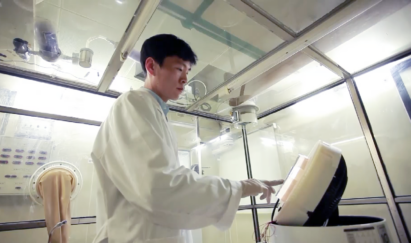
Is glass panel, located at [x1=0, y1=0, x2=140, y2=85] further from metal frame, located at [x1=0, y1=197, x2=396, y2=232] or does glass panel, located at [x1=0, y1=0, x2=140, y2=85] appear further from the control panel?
metal frame, located at [x1=0, y1=197, x2=396, y2=232]

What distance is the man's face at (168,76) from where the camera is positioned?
77cm

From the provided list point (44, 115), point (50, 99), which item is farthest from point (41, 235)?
point (50, 99)

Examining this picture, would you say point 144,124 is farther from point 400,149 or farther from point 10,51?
point 400,149

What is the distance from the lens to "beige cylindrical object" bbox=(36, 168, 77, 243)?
921mm

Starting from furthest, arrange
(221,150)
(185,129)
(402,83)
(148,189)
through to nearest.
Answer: (221,150) → (185,129) → (402,83) → (148,189)

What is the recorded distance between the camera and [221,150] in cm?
198

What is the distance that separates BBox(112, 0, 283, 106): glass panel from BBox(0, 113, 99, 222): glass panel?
1.59 feet

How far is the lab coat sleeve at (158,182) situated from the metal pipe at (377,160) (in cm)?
96

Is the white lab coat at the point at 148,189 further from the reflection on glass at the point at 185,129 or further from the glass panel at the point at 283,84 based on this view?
the reflection on glass at the point at 185,129

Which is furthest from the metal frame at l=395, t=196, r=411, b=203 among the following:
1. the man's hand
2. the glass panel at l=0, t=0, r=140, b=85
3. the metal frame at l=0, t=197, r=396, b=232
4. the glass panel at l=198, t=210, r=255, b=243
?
the glass panel at l=0, t=0, r=140, b=85

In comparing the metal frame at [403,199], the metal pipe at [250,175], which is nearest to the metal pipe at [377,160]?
the metal frame at [403,199]

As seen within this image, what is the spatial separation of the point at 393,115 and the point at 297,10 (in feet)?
2.64

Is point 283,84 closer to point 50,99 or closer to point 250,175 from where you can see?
point 250,175

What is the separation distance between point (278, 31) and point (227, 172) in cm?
135
